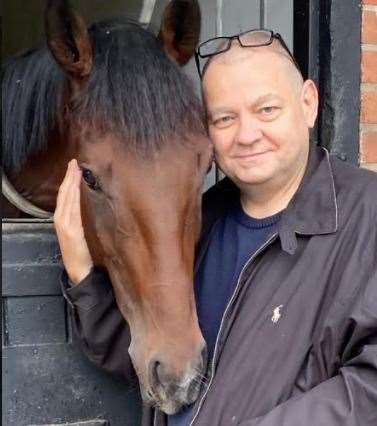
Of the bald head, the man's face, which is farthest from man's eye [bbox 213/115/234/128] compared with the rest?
the bald head

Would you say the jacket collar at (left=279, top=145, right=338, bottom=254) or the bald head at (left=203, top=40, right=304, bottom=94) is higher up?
the bald head at (left=203, top=40, right=304, bottom=94)

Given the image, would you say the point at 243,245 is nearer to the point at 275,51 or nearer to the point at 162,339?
the point at 162,339

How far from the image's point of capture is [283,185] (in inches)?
59.9

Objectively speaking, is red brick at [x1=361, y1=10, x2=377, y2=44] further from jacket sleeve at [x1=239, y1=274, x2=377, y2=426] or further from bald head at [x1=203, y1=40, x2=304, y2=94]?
jacket sleeve at [x1=239, y1=274, x2=377, y2=426]

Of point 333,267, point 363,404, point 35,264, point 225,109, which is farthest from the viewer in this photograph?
point 35,264

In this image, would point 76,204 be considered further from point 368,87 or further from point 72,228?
point 368,87

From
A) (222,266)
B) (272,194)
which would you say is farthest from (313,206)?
(222,266)

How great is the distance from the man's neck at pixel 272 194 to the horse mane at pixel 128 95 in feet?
0.56

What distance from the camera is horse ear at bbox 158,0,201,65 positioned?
165 centimetres

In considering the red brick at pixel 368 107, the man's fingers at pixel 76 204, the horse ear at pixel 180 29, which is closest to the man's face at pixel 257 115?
the horse ear at pixel 180 29

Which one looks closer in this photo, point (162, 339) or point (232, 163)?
point (162, 339)

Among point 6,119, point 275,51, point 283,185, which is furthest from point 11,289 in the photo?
point 275,51

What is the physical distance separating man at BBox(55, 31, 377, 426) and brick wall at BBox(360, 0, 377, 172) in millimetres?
542

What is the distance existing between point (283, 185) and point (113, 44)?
1.55 feet
